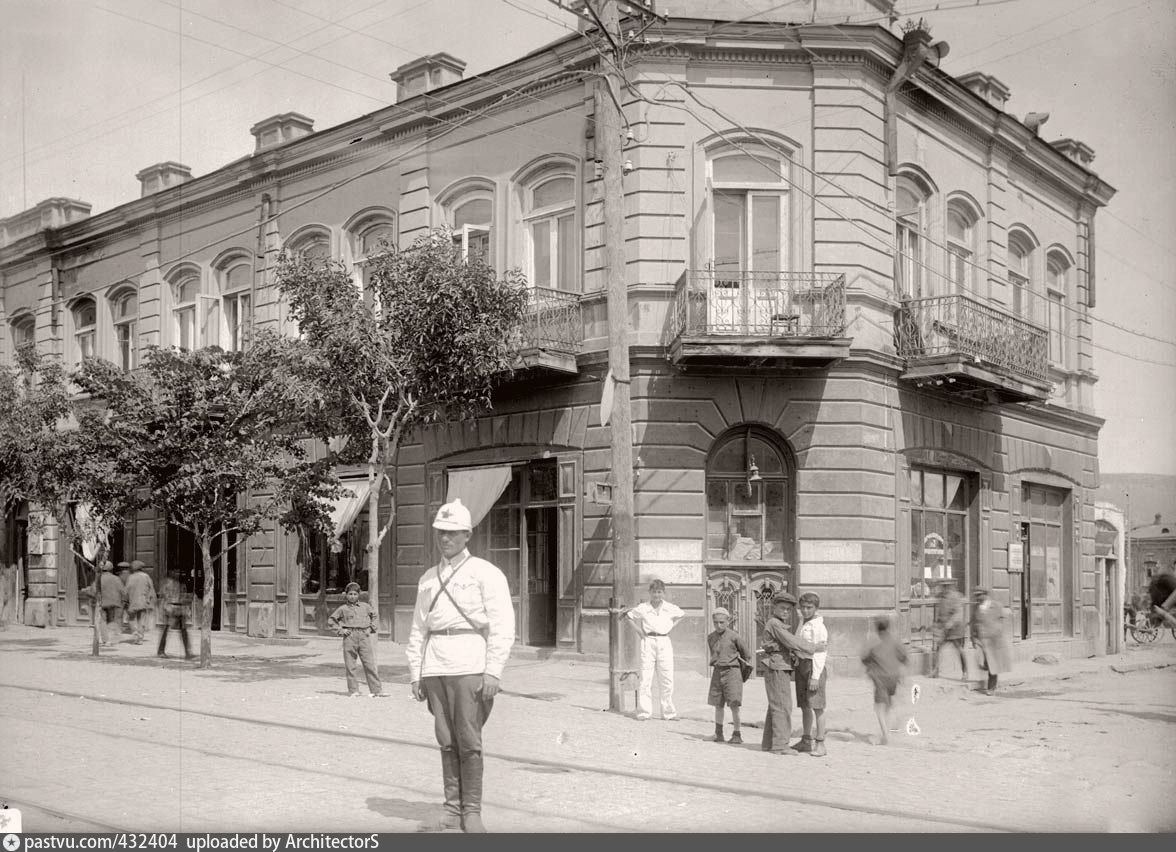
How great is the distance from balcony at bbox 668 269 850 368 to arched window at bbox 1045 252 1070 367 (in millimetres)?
8092

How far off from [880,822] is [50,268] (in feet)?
82.1

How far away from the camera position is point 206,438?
17719 mm

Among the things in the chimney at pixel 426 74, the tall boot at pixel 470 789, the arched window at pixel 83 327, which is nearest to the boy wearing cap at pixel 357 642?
the tall boot at pixel 470 789

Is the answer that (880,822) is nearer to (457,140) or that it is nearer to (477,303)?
(477,303)

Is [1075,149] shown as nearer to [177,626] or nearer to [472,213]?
[472,213]

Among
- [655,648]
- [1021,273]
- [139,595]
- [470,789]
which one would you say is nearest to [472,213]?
[139,595]

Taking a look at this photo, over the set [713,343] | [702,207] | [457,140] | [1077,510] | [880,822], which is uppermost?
[457,140]

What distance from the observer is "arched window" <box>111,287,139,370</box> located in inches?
1060

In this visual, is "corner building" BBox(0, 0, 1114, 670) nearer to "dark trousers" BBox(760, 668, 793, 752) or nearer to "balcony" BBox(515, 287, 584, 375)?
"balcony" BBox(515, 287, 584, 375)

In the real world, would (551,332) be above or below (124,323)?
below

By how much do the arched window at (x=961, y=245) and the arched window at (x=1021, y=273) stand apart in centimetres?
152

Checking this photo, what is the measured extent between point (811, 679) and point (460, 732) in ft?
15.6

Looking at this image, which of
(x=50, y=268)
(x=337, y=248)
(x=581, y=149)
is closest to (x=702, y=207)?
(x=581, y=149)

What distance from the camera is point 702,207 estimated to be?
1844cm
